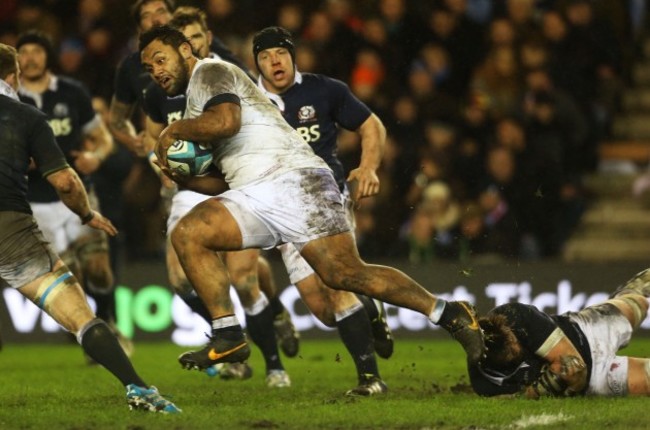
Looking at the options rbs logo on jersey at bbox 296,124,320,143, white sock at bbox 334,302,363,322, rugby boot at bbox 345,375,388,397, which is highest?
rbs logo on jersey at bbox 296,124,320,143

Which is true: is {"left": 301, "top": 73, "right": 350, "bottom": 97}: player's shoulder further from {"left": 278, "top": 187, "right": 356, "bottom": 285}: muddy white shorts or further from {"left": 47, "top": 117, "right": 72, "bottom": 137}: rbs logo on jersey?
{"left": 47, "top": 117, "right": 72, "bottom": 137}: rbs logo on jersey

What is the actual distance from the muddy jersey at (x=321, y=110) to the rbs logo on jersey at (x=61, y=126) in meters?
2.64

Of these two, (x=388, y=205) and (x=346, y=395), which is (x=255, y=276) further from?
(x=388, y=205)

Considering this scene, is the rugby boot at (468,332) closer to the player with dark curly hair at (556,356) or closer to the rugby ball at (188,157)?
the player with dark curly hair at (556,356)

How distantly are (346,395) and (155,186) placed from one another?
781cm

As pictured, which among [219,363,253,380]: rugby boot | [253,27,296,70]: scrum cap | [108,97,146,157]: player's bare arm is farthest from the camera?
[108,97,146,157]: player's bare arm

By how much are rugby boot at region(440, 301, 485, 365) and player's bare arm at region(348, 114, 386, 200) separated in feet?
3.87

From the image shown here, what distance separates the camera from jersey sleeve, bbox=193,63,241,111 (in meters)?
8.41

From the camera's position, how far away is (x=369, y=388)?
965 cm

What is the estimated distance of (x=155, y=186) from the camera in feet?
55.6

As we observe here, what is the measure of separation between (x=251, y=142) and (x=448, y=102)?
823cm

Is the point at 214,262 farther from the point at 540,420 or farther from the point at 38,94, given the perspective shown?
the point at 38,94

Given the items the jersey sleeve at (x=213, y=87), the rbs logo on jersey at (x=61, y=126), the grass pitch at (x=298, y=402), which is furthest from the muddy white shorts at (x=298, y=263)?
the rbs logo on jersey at (x=61, y=126)

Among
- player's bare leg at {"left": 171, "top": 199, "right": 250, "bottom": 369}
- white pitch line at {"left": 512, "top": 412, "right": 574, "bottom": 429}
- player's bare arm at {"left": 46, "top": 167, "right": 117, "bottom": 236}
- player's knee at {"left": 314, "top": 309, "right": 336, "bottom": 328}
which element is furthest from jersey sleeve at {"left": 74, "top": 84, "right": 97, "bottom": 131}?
white pitch line at {"left": 512, "top": 412, "right": 574, "bottom": 429}
